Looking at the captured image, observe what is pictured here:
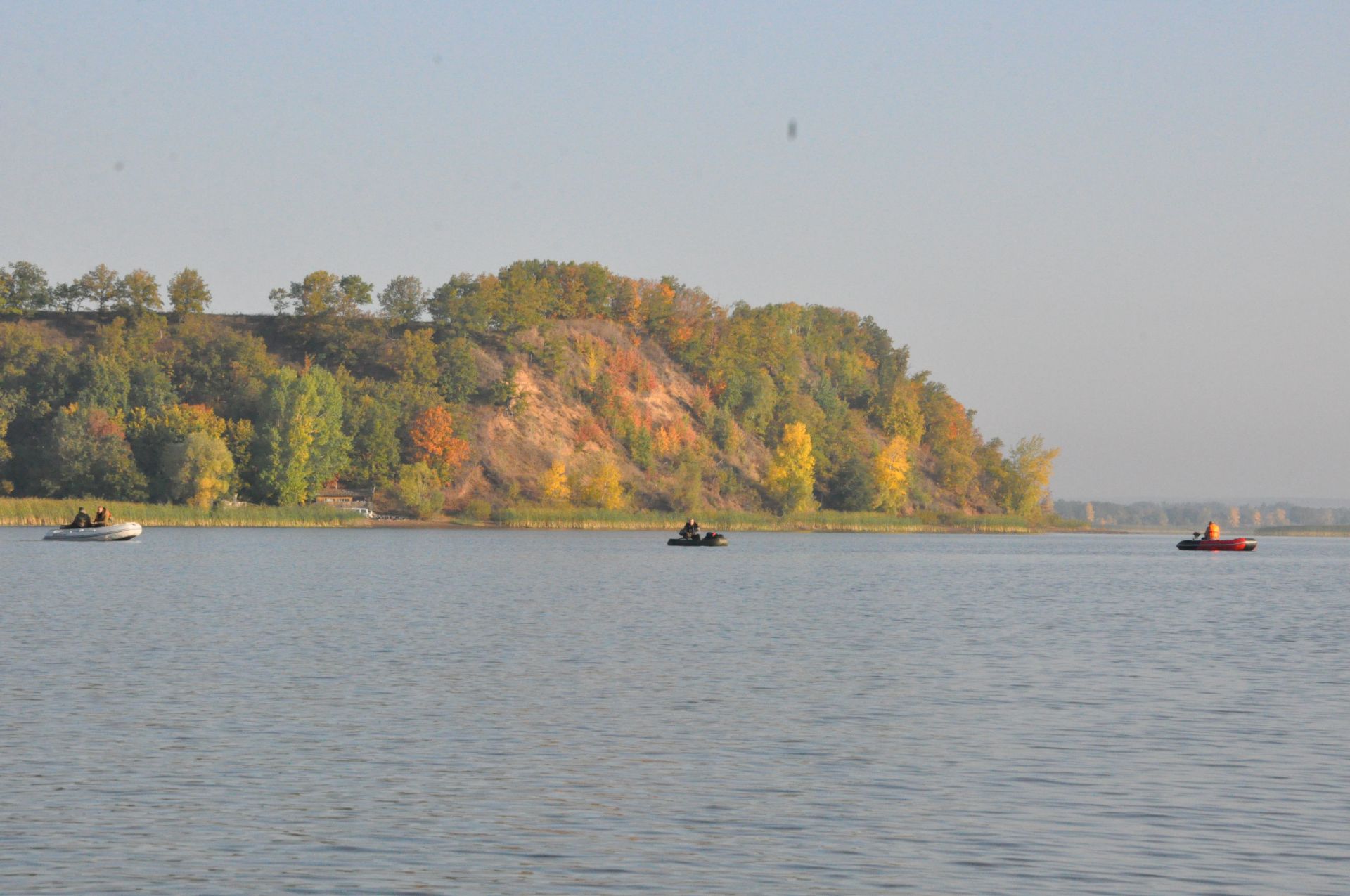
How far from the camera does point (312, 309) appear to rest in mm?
189125

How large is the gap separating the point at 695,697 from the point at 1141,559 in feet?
305

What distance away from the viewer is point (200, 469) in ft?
458

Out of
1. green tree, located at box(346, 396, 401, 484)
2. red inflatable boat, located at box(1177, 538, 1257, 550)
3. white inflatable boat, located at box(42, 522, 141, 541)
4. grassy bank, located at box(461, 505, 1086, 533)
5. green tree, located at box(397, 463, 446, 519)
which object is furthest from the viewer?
green tree, located at box(346, 396, 401, 484)

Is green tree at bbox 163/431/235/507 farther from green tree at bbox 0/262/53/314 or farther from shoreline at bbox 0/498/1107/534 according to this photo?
green tree at bbox 0/262/53/314

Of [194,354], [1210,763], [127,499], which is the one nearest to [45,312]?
[194,354]

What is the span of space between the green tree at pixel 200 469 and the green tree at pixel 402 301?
2128 inches

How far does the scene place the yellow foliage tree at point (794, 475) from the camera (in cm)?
19775

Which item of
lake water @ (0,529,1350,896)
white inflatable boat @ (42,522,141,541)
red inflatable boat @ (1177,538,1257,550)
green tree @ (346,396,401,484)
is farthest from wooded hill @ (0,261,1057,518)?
lake water @ (0,529,1350,896)

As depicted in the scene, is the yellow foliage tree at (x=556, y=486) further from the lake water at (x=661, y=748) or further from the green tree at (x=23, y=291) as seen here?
the lake water at (x=661, y=748)

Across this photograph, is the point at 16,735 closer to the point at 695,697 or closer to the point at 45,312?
the point at 695,697

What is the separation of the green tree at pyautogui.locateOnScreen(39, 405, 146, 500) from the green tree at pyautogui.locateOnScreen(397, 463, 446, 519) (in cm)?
2841

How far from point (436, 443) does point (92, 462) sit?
4036cm

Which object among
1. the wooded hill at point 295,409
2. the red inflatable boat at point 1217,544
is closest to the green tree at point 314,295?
the wooded hill at point 295,409

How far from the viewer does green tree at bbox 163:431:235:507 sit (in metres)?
139
